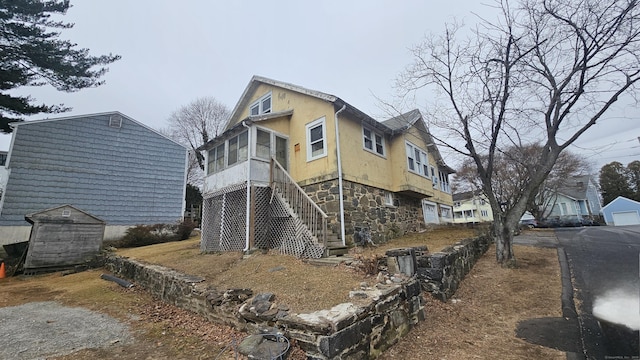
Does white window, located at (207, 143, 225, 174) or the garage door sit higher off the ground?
white window, located at (207, 143, 225, 174)

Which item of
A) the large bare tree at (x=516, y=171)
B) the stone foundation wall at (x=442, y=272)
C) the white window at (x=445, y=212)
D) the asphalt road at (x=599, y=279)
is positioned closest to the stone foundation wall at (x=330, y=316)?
the stone foundation wall at (x=442, y=272)

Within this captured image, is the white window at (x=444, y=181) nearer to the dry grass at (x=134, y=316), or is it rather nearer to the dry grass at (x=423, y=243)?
the dry grass at (x=423, y=243)

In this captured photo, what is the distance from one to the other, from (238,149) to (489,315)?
360 inches

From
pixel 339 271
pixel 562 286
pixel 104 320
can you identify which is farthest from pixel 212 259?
pixel 562 286

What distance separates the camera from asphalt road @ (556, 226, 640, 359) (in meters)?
3.64

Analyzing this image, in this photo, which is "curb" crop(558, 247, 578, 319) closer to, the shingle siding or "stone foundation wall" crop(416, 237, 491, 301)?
"stone foundation wall" crop(416, 237, 491, 301)

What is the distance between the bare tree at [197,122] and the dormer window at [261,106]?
15779mm

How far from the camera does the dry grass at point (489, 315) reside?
3865 millimetres

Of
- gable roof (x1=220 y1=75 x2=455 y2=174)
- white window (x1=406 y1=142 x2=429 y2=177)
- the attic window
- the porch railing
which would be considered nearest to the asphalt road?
the porch railing

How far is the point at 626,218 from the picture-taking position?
92.6ft

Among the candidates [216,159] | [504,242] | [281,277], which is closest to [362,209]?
[504,242]

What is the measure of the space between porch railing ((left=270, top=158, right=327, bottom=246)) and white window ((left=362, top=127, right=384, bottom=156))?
3.83 m

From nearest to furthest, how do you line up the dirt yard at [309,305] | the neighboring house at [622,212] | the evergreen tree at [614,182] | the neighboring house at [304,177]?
the dirt yard at [309,305] → the neighboring house at [304,177] → the neighboring house at [622,212] → the evergreen tree at [614,182]

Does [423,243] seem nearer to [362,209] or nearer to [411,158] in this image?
[362,209]
